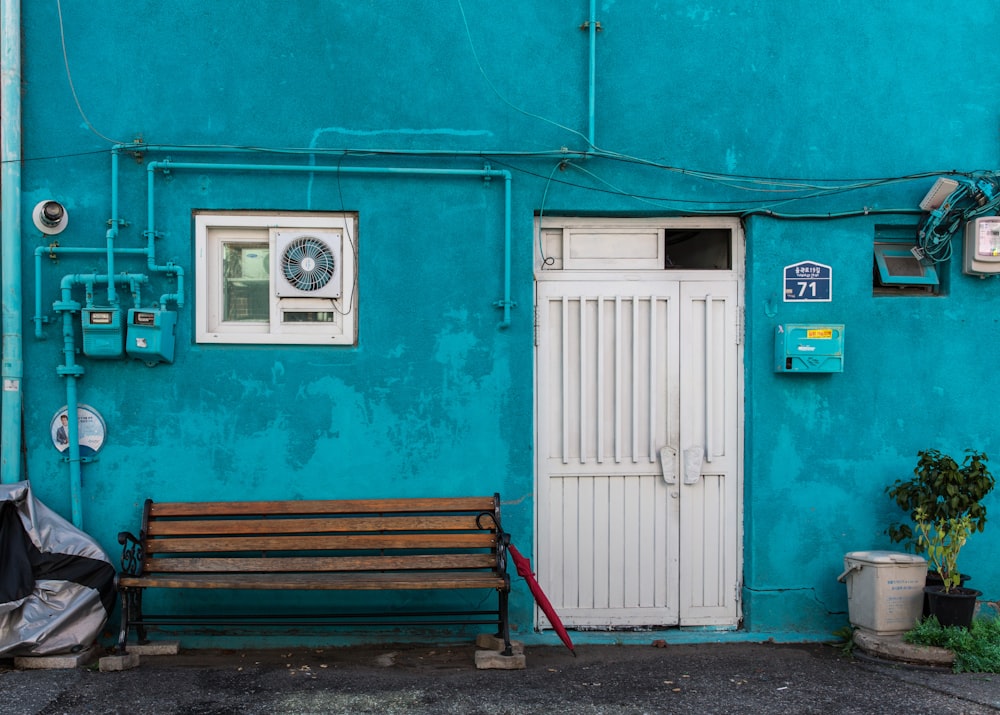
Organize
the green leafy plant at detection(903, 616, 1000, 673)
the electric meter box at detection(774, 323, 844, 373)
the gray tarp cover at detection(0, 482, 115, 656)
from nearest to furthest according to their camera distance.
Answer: the gray tarp cover at detection(0, 482, 115, 656), the green leafy plant at detection(903, 616, 1000, 673), the electric meter box at detection(774, 323, 844, 373)

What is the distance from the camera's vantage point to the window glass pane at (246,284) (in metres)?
5.68

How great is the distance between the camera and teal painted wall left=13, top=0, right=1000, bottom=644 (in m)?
5.52

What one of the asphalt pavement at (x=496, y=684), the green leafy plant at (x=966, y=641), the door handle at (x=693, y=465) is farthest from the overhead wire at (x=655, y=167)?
the asphalt pavement at (x=496, y=684)

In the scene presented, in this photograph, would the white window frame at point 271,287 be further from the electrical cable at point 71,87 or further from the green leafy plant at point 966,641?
the green leafy plant at point 966,641

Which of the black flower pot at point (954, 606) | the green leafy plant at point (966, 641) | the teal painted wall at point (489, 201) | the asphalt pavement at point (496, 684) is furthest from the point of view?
the teal painted wall at point (489, 201)

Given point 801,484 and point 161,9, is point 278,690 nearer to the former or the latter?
point 801,484

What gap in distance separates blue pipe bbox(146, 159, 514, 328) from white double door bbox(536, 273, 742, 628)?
34cm

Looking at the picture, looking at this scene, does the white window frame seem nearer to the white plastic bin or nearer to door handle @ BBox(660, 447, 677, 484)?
door handle @ BBox(660, 447, 677, 484)

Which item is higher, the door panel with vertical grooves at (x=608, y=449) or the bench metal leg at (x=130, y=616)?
the door panel with vertical grooves at (x=608, y=449)

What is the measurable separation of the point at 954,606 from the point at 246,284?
4.73m

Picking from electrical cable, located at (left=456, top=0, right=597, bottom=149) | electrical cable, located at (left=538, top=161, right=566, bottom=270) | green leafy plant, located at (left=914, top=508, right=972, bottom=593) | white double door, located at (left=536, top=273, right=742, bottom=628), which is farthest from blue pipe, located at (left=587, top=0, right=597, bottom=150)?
green leafy plant, located at (left=914, top=508, right=972, bottom=593)

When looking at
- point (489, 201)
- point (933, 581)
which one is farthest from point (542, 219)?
point (933, 581)

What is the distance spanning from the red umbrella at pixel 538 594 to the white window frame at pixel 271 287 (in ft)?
5.53

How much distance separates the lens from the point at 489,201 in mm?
5676
